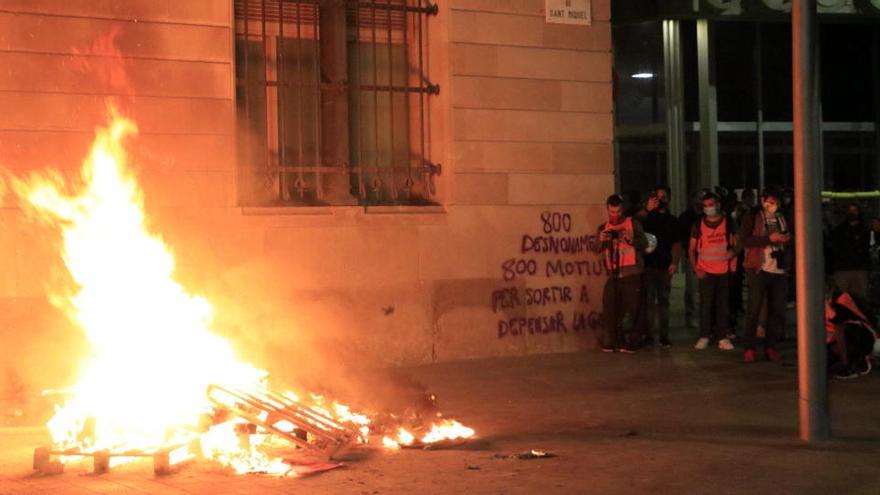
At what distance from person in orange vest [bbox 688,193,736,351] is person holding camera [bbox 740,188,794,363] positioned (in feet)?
1.88

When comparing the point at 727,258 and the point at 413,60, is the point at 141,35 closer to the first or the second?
the point at 413,60

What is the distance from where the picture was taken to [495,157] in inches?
518

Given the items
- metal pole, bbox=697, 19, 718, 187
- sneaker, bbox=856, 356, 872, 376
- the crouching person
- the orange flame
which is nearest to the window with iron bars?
the orange flame

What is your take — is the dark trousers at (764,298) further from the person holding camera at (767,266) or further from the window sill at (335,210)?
the window sill at (335,210)

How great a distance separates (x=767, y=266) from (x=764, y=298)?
0.36 m

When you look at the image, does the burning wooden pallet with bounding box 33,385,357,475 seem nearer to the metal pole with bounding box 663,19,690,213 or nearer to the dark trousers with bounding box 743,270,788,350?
the dark trousers with bounding box 743,270,788,350

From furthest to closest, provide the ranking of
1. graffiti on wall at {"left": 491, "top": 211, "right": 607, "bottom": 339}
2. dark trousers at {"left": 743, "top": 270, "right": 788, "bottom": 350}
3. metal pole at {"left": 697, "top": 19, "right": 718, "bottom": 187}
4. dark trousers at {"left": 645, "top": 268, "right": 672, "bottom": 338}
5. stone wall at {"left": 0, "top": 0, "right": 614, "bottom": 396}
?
metal pole at {"left": 697, "top": 19, "right": 718, "bottom": 187} < dark trousers at {"left": 645, "top": 268, "right": 672, "bottom": 338} < graffiti on wall at {"left": 491, "top": 211, "right": 607, "bottom": 339} < dark trousers at {"left": 743, "top": 270, "right": 788, "bottom": 350} < stone wall at {"left": 0, "top": 0, "right": 614, "bottom": 396}

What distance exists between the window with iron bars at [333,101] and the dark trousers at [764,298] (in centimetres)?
334

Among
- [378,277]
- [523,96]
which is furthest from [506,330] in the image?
[523,96]

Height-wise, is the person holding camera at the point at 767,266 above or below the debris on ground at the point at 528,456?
above

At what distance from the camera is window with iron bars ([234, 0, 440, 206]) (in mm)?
12383

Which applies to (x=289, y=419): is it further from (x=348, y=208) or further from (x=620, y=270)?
(x=620, y=270)

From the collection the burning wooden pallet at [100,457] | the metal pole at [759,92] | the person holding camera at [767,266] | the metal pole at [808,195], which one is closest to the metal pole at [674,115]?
the metal pole at [759,92]

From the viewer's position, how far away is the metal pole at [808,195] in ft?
26.7
